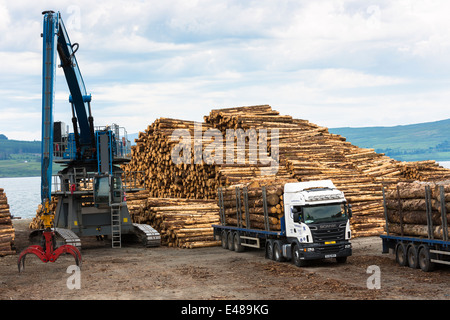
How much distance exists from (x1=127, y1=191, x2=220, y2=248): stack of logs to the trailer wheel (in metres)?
11.2

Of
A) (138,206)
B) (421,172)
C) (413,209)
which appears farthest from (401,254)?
(421,172)

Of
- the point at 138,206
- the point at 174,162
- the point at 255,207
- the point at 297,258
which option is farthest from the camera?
the point at 174,162

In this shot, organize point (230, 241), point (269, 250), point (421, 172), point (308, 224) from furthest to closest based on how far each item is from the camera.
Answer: point (421, 172) < point (230, 241) < point (269, 250) < point (308, 224)

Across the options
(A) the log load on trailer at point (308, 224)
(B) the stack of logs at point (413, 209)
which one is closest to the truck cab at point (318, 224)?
(A) the log load on trailer at point (308, 224)

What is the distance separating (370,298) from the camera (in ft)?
48.9

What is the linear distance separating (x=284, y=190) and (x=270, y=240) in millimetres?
2247

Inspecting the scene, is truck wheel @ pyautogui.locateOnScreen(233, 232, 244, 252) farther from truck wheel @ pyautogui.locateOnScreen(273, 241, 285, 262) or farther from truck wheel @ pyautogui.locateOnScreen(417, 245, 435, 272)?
truck wheel @ pyautogui.locateOnScreen(417, 245, 435, 272)

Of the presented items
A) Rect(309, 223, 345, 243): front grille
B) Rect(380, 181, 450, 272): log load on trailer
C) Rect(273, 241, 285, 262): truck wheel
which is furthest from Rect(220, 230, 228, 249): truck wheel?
Rect(380, 181, 450, 272): log load on trailer

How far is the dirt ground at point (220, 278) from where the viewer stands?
16.2m

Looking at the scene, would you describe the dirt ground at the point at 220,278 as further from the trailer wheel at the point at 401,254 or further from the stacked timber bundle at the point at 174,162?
Answer: the stacked timber bundle at the point at 174,162

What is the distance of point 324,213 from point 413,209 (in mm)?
3006

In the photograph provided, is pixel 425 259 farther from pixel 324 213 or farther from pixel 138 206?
pixel 138 206

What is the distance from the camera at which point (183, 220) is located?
3117cm

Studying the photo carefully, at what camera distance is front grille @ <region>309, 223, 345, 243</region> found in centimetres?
2141
